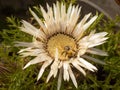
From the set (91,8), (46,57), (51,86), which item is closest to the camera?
(46,57)

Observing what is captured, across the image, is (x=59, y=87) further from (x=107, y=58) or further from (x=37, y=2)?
(x=37, y=2)

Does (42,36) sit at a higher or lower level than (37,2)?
lower

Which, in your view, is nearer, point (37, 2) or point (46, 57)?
point (46, 57)

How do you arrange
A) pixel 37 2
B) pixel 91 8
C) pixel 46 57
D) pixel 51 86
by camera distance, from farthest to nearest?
pixel 37 2, pixel 91 8, pixel 51 86, pixel 46 57

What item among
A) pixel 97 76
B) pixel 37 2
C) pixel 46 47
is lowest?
pixel 97 76

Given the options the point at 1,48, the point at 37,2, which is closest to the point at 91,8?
the point at 37,2
